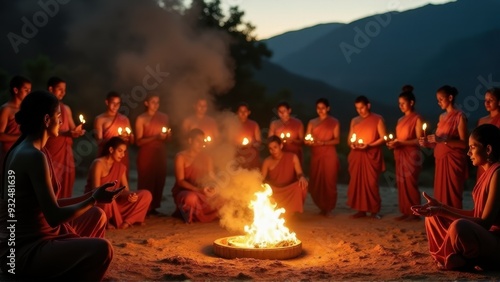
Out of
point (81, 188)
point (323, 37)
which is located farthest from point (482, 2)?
point (81, 188)

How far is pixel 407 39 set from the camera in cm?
7325

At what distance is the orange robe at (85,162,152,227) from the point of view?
303 inches

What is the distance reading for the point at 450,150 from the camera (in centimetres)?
794

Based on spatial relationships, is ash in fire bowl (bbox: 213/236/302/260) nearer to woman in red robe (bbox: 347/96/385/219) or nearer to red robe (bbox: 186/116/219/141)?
woman in red robe (bbox: 347/96/385/219)

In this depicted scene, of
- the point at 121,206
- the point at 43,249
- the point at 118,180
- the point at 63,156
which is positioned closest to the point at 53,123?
the point at 43,249

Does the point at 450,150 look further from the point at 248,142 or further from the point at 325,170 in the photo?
the point at 248,142

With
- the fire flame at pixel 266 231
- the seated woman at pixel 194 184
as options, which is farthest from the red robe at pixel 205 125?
the fire flame at pixel 266 231

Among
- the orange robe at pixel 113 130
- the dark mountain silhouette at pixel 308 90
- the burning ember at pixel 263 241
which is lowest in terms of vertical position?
the burning ember at pixel 263 241

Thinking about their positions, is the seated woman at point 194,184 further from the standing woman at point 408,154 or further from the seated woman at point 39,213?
the seated woman at point 39,213

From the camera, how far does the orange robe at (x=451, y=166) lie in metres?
7.88

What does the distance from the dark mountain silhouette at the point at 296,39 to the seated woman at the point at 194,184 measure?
8777 cm

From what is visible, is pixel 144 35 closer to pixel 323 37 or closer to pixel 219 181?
pixel 219 181

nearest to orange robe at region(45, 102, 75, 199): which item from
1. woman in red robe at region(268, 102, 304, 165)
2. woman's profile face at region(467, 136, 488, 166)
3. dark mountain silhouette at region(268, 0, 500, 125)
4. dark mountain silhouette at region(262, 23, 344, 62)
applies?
woman in red robe at region(268, 102, 304, 165)

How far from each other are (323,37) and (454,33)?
29.3 m
